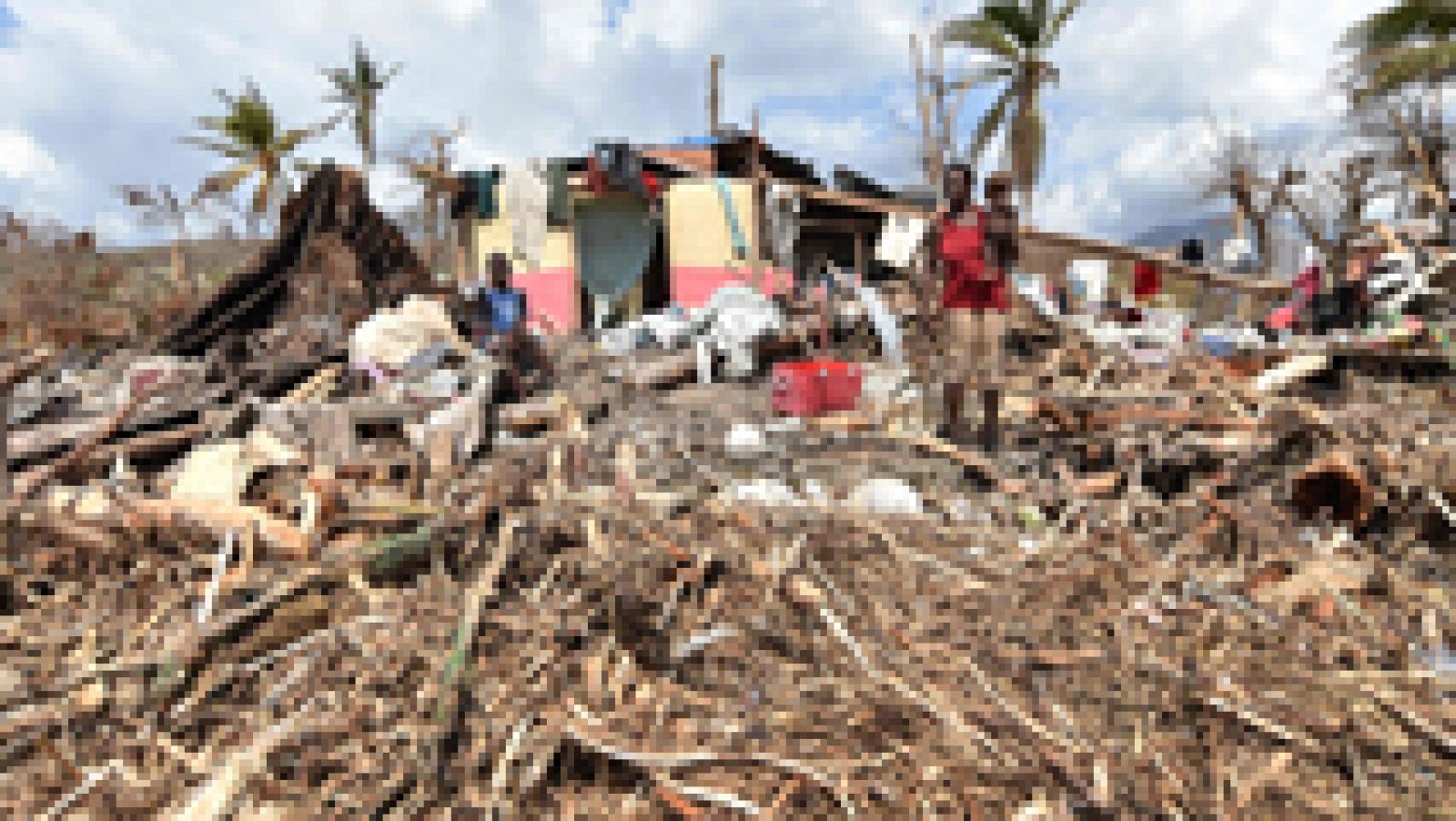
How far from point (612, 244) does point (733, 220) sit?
2.03m

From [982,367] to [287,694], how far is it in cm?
451

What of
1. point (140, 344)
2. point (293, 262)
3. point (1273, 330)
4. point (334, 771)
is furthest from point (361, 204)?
point (1273, 330)

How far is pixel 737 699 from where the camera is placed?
2375 mm

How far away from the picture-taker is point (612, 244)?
37.9 ft

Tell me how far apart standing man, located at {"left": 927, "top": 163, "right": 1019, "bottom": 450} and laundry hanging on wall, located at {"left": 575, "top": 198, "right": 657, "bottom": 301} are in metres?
6.94

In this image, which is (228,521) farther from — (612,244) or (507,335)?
(612,244)

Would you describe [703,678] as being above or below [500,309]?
below

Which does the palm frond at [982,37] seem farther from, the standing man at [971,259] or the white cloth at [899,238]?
the standing man at [971,259]

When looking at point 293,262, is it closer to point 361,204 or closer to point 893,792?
point 361,204

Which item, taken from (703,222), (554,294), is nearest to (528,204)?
(554,294)

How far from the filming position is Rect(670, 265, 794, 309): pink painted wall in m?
10.4

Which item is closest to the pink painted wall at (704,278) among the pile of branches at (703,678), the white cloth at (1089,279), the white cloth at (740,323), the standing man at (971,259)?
the white cloth at (740,323)

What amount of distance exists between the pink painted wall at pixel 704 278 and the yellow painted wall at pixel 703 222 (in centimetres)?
9

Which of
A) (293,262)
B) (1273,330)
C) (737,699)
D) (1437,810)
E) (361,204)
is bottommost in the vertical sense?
(1437,810)
